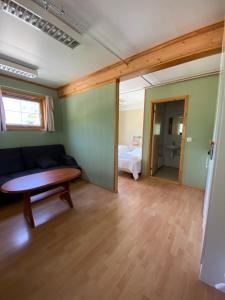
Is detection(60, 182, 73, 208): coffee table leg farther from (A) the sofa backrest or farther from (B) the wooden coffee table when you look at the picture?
(A) the sofa backrest

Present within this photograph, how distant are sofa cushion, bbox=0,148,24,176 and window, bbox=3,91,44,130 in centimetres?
58

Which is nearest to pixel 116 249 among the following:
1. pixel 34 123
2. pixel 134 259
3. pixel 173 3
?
pixel 134 259

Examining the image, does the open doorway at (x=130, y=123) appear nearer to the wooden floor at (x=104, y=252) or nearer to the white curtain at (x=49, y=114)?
the wooden floor at (x=104, y=252)

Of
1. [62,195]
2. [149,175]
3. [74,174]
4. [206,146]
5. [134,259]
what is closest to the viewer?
[134,259]

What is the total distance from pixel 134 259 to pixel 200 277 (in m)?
0.60

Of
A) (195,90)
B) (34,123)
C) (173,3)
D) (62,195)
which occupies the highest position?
(173,3)

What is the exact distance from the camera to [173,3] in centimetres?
128

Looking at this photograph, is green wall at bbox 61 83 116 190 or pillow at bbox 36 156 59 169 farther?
pillow at bbox 36 156 59 169

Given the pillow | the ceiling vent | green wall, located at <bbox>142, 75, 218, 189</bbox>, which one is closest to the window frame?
the pillow

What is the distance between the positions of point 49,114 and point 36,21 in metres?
2.43

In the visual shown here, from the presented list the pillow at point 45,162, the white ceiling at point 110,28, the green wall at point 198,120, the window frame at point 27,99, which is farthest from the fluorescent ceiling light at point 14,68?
the green wall at point 198,120

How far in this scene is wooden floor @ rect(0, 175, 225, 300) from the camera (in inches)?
44.5

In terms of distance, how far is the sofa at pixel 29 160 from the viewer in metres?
2.78

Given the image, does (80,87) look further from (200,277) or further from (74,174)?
(200,277)
